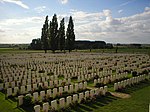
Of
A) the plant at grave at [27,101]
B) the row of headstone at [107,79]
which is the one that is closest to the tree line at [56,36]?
the row of headstone at [107,79]

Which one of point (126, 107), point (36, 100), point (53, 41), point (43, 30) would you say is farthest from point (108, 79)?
point (43, 30)

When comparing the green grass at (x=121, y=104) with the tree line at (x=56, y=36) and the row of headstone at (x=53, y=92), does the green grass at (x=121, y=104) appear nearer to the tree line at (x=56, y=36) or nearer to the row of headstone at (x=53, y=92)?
the row of headstone at (x=53, y=92)

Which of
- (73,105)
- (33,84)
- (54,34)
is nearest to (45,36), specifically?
(54,34)

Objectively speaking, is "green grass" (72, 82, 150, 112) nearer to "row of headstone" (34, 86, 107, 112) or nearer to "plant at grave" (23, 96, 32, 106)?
"row of headstone" (34, 86, 107, 112)

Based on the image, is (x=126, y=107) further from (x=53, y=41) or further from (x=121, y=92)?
(x=53, y=41)

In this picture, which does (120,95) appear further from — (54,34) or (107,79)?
(54,34)

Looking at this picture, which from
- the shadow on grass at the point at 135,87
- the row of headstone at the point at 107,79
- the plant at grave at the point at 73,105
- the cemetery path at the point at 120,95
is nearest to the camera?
the plant at grave at the point at 73,105

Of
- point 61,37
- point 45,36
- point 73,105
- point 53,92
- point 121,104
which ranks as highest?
point 45,36

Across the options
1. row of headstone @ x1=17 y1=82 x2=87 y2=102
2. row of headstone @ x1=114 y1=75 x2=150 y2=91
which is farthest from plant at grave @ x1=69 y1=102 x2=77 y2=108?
row of headstone @ x1=114 y1=75 x2=150 y2=91

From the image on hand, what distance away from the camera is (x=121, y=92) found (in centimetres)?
1348

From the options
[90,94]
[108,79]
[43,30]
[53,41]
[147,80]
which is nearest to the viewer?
[90,94]

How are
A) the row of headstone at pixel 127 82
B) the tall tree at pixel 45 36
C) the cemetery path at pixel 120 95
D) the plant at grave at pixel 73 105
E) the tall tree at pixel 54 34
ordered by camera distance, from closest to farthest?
the plant at grave at pixel 73 105 → the cemetery path at pixel 120 95 → the row of headstone at pixel 127 82 → the tall tree at pixel 54 34 → the tall tree at pixel 45 36

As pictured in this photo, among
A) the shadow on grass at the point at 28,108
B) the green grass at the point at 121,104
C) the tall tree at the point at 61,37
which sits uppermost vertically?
the tall tree at the point at 61,37

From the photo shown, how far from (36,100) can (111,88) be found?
575 centimetres
